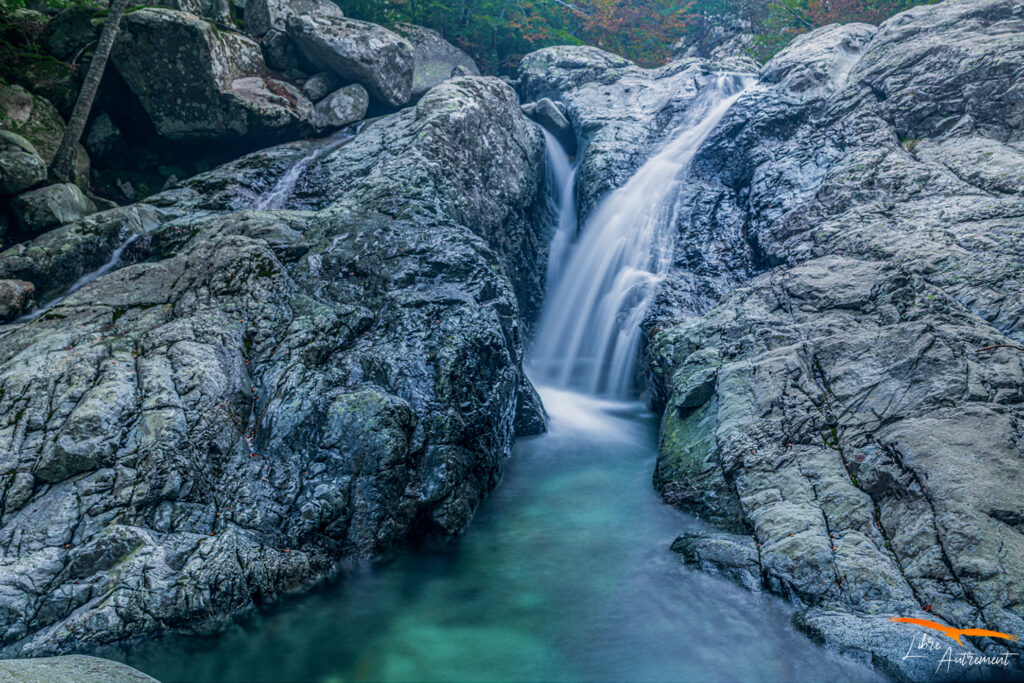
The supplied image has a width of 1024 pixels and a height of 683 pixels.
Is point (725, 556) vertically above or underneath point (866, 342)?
underneath

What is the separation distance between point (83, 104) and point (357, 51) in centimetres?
621

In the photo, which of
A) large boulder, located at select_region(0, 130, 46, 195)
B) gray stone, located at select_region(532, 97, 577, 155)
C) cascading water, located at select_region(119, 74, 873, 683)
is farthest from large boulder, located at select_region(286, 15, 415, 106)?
cascading water, located at select_region(119, 74, 873, 683)

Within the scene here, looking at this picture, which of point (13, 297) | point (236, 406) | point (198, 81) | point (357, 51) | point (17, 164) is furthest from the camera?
point (357, 51)

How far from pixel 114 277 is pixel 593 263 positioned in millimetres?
9179

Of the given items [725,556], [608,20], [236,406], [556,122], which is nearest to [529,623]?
[725,556]

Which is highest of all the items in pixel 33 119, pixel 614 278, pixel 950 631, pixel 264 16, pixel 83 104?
pixel 264 16

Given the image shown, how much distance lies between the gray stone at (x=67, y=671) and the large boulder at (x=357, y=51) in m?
13.7

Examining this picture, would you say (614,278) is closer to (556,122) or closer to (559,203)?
(559,203)

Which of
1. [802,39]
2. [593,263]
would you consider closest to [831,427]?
[593,263]

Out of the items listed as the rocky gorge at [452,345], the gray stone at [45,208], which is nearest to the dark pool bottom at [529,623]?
the rocky gorge at [452,345]

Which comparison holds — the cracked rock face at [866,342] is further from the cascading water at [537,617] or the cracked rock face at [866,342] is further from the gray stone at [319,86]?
the gray stone at [319,86]

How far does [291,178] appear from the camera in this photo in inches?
437

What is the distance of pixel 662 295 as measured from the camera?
409 inches

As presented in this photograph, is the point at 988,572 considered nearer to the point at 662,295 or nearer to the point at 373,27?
the point at 662,295
